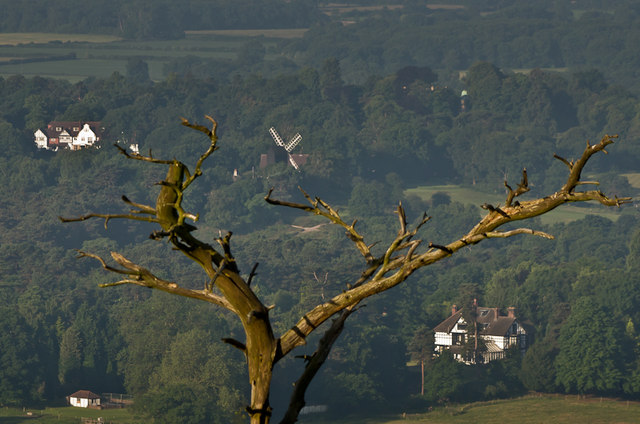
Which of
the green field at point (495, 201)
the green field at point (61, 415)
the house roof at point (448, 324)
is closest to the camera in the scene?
the green field at point (61, 415)

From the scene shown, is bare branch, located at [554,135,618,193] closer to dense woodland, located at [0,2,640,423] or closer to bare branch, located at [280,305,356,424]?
bare branch, located at [280,305,356,424]

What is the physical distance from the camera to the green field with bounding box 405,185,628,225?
5812 inches

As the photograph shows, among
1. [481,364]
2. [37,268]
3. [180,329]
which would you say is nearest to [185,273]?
[37,268]

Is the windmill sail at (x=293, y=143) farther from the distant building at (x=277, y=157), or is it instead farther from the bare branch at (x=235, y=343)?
the bare branch at (x=235, y=343)

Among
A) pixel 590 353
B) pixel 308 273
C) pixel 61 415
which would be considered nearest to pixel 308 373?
pixel 61 415

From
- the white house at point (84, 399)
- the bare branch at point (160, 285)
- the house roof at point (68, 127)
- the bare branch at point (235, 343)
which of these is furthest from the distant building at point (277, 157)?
the bare branch at point (235, 343)

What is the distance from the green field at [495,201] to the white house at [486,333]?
3702 cm

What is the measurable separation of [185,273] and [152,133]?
76258 mm

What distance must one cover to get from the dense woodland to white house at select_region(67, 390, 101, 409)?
213cm

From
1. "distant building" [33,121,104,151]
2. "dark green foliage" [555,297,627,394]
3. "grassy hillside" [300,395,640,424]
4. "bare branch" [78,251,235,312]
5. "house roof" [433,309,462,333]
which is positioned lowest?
"bare branch" [78,251,235,312]

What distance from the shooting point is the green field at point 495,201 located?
484ft

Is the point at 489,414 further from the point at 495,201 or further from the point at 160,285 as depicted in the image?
the point at 160,285

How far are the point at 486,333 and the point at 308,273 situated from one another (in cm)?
1772

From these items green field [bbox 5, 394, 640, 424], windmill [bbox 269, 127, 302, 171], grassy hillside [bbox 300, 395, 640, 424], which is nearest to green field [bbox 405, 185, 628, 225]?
windmill [bbox 269, 127, 302, 171]
